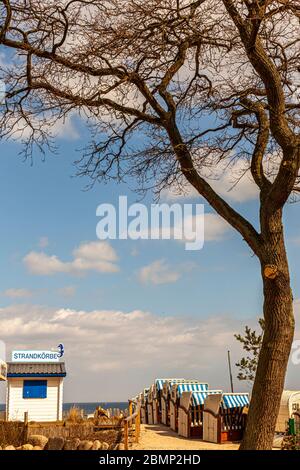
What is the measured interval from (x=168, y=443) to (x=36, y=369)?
1234 cm

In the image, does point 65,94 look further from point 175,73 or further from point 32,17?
point 175,73

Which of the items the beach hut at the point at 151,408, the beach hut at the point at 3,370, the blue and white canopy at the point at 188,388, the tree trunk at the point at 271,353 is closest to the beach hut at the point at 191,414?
the blue and white canopy at the point at 188,388

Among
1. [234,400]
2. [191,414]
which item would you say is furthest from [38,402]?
[234,400]

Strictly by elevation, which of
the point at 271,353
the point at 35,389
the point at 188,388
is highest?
the point at 271,353

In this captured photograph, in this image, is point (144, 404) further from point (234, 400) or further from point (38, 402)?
point (234, 400)

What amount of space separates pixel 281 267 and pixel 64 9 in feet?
18.0

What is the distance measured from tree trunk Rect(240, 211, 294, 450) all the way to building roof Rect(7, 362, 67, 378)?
74.7ft

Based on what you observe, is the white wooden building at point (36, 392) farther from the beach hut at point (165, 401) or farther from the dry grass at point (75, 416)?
the beach hut at point (165, 401)

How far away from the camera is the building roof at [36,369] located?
3008cm

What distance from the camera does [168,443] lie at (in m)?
19.7

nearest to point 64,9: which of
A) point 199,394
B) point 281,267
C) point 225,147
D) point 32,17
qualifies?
point 32,17

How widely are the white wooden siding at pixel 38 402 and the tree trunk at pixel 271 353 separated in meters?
22.9

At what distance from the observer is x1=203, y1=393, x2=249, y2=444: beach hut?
19781 millimetres

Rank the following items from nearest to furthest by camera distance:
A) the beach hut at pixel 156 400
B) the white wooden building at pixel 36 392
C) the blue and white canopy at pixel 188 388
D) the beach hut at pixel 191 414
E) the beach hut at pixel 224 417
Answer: the beach hut at pixel 224 417
the beach hut at pixel 191 414
the blue and white canopy at pixel 188 388
the beach hut at pixel 156 400
the white wooden building at pixel 36 392
